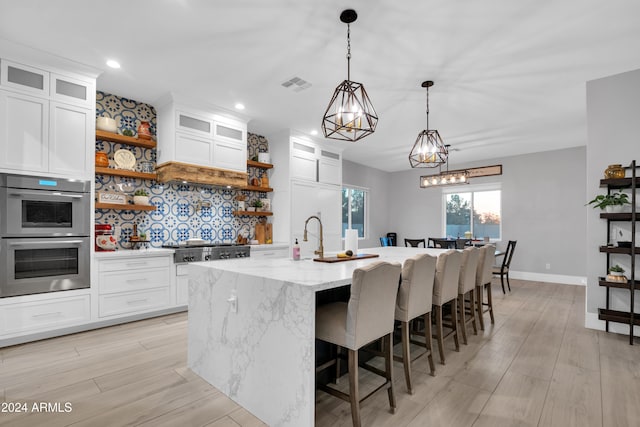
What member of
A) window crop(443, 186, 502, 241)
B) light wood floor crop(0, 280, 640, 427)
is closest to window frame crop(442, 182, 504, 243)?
window crop(443, 186, 502, 241)

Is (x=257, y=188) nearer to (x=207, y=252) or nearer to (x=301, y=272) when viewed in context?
(x=207, y=252)

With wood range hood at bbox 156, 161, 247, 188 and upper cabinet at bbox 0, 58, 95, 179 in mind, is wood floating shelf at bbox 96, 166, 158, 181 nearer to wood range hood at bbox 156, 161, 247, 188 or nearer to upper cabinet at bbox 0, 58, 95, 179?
wood range hood at bbox 156, 161, 247, 188

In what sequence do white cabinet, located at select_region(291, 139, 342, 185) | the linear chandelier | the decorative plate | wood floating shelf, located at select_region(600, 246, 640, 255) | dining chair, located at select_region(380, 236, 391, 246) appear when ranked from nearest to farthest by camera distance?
wood floating shelf, located at select_region(600, 246, 640, 255), the decorative plate, white cabinet, located at select_region(291, 139, 342, 185), the linear chandelier, dining chair, located at select_region(380, 236, 391, 246)

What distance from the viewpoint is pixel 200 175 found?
14.5 feet

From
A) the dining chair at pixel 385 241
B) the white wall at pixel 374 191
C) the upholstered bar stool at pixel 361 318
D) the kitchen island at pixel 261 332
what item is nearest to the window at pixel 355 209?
the white wall at pixel 374 191

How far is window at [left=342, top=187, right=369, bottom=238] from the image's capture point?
788 cm

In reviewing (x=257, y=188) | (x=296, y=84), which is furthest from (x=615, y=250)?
(x=257, y=188)

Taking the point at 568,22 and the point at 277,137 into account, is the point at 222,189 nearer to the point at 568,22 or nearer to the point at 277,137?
the point at 277,137

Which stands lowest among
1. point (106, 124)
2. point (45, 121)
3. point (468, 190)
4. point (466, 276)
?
point (466, 276)

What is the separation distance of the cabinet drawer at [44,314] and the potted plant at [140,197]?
1271 mm

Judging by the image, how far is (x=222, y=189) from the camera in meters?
5.15

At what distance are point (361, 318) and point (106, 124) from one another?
12.8 feet

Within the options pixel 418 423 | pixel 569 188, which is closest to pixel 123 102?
pixel 418 423

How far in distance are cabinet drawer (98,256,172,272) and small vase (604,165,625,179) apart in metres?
5.15
